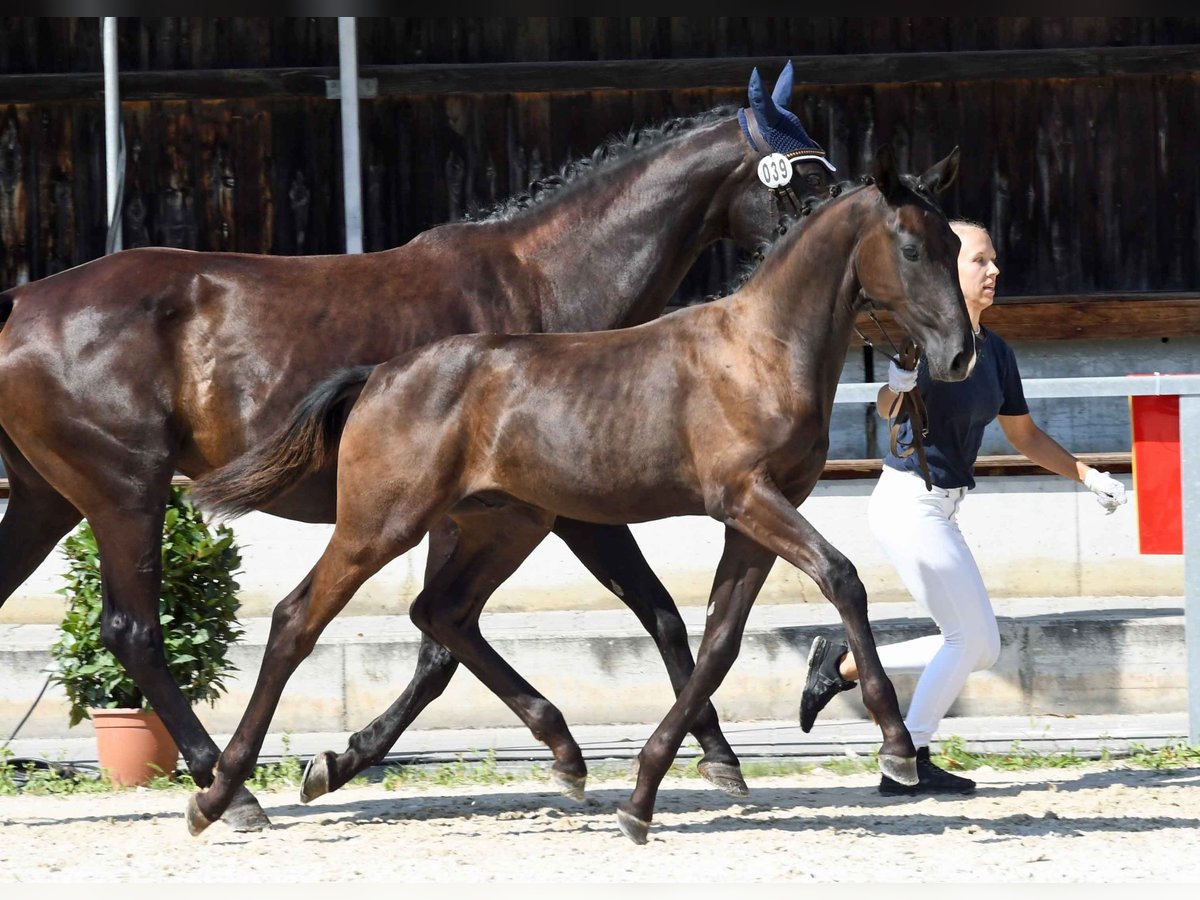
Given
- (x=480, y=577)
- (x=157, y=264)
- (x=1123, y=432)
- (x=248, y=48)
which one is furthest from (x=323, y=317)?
(x=1123, y=432)

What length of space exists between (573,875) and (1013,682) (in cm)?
328

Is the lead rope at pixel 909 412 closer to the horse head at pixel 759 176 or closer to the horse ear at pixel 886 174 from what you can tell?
the horse ear at pixel 886 174

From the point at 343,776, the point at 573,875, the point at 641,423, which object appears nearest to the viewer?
the point at 573,875

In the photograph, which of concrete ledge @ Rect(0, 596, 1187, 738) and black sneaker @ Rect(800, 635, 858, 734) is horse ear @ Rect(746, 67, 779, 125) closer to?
black sneaker @ Rect(800, 635, 858, 734)

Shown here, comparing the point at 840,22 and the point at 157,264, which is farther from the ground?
the point at 840,22

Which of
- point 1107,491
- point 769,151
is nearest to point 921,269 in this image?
point 769,151

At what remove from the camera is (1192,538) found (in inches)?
244

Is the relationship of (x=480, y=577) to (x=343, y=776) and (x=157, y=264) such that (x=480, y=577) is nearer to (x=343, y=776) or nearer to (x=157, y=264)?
(x=343, y=776)

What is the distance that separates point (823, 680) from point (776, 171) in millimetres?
1705

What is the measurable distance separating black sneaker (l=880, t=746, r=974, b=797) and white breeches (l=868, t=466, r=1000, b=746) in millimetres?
73

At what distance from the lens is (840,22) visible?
984 centimetres

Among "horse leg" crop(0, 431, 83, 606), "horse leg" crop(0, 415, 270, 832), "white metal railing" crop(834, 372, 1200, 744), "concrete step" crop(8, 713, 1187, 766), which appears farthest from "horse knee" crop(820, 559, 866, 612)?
"horse leg" crop(0, 431, 83, 606)

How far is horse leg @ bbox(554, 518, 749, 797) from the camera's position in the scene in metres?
5.52

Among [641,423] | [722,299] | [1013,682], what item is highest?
[722,299]
